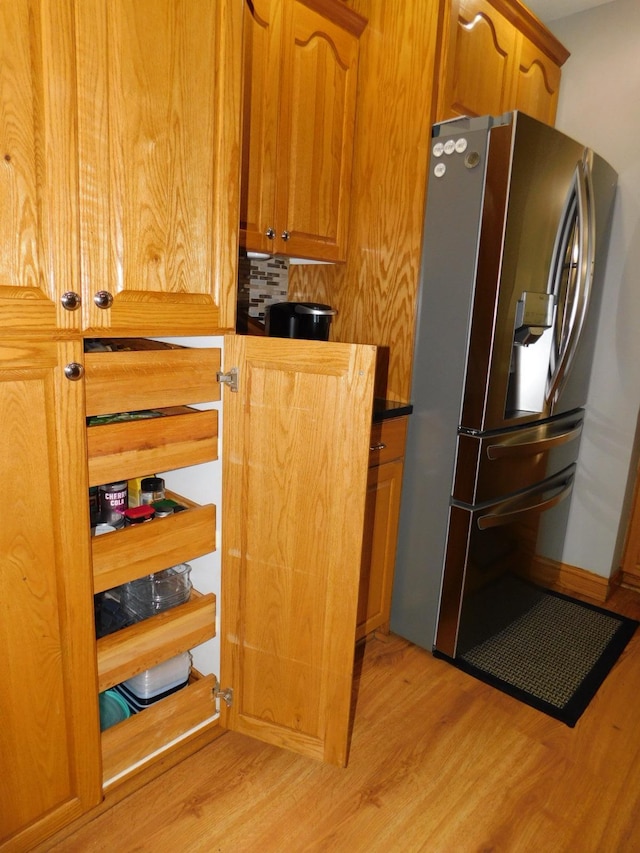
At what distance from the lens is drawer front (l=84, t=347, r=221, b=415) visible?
1.13m

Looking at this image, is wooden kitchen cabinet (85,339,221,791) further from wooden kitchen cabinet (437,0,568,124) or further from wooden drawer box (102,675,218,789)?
wooden kitchen cabinet (437,0,568,124)

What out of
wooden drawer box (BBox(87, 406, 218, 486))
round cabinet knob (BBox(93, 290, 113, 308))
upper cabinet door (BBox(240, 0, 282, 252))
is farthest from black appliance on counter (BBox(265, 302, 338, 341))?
round cabinet knob (BBox(93, 290, 113, 308))

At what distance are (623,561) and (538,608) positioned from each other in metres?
0.53

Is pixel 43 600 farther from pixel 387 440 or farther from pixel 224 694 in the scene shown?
pixel 387 440

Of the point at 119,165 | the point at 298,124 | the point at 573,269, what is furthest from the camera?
the point at 573,269

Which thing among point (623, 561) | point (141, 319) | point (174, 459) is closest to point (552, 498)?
point (623, 561)

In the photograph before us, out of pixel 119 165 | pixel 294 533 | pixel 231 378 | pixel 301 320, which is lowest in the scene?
pixel 294 533

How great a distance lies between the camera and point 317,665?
1397 mm

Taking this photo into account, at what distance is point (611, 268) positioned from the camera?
2254 millimetres

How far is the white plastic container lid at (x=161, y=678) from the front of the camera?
146 cm

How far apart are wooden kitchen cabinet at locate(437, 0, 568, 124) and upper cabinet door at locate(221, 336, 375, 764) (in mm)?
1106

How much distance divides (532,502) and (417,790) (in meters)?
1.05

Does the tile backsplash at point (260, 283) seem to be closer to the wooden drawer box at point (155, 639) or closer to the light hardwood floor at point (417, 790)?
the wooden drawer box at point (155, 639)

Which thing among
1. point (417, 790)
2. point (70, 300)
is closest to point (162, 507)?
point (70, 300)
